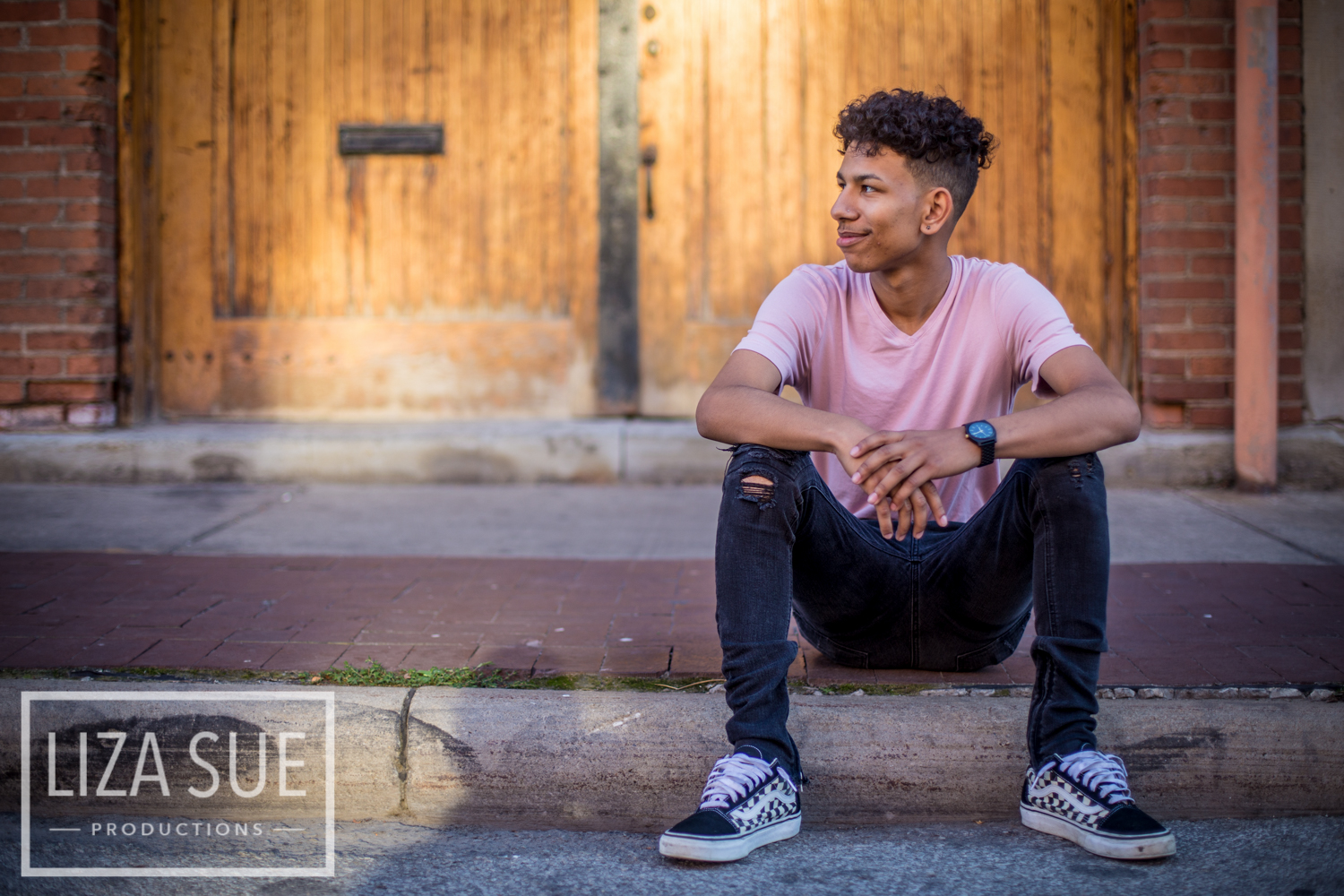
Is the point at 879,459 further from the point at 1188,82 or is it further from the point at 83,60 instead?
the point at 83,60

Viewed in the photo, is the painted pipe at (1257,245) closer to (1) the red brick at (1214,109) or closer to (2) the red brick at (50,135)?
(1) the red brick at (1214,109)

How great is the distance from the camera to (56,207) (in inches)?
188

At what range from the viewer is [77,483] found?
478 cm

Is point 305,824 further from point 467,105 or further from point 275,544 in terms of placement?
point 467,105

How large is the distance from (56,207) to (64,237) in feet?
0.45

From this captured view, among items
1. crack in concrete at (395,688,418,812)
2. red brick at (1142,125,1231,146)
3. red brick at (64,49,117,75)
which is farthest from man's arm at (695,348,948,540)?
red brick at (64,49,117,75)

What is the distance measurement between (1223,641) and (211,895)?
2.32 m

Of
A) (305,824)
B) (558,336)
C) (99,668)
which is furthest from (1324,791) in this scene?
(558,336)

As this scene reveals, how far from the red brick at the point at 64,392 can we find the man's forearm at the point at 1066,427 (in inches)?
168

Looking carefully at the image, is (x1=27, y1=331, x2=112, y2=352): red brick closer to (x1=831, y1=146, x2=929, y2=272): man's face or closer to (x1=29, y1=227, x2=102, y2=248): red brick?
(x1=29, y1=227, x2=102, y2=248): red brick

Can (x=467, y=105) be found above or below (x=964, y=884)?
above

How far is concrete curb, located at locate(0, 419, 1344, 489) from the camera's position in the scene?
4758mm

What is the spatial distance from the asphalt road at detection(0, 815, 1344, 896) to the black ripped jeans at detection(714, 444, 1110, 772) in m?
0.20

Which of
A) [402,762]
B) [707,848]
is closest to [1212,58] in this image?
[707,848]
